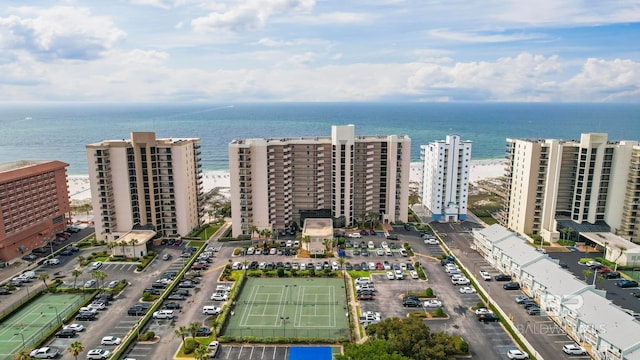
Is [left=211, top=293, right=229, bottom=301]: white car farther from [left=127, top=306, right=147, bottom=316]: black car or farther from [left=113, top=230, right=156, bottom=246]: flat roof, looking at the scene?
[left=113, top=230, right=156, bottom=246]: flat roof

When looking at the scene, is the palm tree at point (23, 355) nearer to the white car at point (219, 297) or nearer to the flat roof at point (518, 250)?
the white car at point (219, 297)

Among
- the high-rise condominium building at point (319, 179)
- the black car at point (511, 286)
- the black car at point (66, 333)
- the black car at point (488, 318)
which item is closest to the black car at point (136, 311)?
the black car at point (66, 333)

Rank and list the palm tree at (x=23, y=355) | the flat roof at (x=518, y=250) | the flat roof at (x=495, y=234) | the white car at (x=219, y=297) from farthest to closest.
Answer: the flat roof at (x=495, y=234)
the flat roof at (x=518, y=250)
the white car at (x=219, y=297)
the palm tree at (x=23, y=355)

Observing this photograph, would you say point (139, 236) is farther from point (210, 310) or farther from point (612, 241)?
point (612, 241)

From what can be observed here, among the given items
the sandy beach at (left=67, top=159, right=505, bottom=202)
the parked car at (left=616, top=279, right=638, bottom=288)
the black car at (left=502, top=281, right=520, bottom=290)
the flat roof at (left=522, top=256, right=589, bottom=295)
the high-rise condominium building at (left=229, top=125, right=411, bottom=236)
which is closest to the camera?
the flat roof at (left=522, top=256, right=589, bottom=295)

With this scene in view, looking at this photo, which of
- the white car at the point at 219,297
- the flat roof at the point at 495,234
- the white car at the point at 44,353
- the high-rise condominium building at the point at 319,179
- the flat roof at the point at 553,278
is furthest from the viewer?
the high-rise condominium building at the point at 319,179

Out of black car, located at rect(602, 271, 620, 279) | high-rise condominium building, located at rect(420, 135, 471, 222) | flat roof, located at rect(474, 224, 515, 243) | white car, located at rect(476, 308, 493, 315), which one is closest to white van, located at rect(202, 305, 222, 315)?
white car, located at rect(476, 308, 493, 315)

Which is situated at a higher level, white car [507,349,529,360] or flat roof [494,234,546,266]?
flat roof [494,234,546,266]
